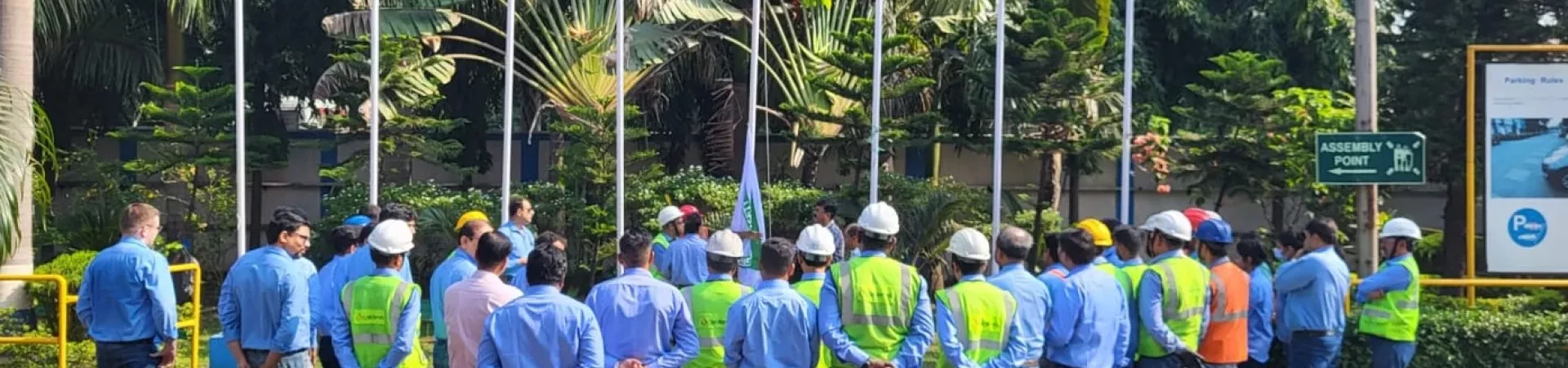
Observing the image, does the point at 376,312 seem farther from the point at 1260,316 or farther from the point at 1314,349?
the point at 1314,349

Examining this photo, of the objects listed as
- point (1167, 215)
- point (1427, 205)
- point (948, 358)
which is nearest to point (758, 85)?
point (1427, 205)

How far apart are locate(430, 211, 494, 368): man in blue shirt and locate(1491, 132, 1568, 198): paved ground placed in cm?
776

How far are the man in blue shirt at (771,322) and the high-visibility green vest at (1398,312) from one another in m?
4.44

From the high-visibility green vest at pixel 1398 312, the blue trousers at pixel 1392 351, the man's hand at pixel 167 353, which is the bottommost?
the blue trousers at pixel 1392 351

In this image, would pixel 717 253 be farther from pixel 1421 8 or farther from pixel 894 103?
pixel 1421 8

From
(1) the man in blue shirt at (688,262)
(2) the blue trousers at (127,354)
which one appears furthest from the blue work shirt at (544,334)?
(1) the man in blue shirt at (688,262)

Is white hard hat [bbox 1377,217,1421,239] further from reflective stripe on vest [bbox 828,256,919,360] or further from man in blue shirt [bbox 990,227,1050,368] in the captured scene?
reflective stripe on vest [bbox 828,256,919,360]

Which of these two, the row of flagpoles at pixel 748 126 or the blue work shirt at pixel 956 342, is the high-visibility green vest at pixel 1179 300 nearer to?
the blue work shirt at pixel 956 342

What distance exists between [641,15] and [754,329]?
11765 mm

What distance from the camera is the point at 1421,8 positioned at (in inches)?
848

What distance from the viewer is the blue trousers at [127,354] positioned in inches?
331

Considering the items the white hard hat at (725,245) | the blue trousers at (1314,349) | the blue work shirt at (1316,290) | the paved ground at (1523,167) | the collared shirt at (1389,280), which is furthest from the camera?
the paved ground at (1523,167)

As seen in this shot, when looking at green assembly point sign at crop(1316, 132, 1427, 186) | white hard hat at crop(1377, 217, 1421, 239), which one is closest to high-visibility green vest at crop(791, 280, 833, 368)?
white hard hat at crop(1377, 217, 1421, 239)

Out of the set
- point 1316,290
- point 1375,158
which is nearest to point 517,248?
point 1316,290
